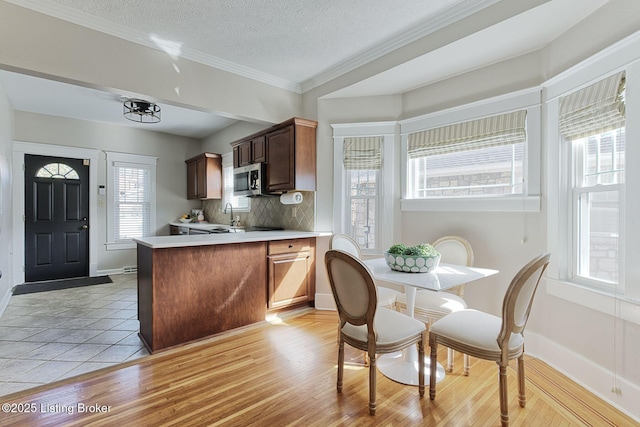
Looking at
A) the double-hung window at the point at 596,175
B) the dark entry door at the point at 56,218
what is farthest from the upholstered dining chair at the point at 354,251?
the dark entry door at the point at 56,218

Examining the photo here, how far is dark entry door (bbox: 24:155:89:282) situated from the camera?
15.9 feet

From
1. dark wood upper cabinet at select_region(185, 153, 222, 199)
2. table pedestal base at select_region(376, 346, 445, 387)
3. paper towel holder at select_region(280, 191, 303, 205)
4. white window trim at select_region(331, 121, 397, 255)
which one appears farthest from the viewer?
dark wood upper cabinet at select_region(185, 153, 222, 199)

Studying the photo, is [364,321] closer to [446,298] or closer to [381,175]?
[446,298]

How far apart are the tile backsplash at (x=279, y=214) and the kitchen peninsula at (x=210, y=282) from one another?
0.47 m

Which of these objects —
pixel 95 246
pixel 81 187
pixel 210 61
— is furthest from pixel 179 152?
pixel 210 61

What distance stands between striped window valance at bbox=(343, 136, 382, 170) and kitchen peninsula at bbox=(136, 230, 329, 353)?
40.1 inches

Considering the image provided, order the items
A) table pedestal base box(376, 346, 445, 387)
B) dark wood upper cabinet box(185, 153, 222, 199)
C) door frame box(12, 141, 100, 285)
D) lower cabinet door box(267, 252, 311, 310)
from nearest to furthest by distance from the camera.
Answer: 1. table pedestal base box(376, 346, 445, 387)
2. lower cabinet door box(267, 252, 311, 310)
3. door frame box(12, 141, 100, 285)
4. dark wood upper cabinet box(185, 153, 222, 199)

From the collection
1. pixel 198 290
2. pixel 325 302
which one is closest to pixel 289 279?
pixel 325 302

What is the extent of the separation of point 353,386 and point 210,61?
3212mm

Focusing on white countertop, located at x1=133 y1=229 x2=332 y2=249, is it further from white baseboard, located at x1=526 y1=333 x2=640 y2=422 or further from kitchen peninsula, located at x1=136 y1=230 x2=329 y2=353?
white baseboard, located at x1=526 y1=333 x2=640 y2=422

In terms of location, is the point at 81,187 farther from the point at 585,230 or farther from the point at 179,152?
the point at 585,230

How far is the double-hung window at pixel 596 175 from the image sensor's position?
1965 millimetres

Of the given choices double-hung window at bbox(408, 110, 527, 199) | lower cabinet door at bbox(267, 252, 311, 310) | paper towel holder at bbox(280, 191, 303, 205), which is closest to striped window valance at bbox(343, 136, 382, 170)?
double-hung window at bbox(408, 110, 527, 199)

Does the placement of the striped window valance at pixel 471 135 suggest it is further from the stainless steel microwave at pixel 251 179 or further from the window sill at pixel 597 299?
the stainless steel microwave at pixel 251 179
